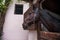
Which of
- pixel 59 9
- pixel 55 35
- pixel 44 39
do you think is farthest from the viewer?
pixel 59 9

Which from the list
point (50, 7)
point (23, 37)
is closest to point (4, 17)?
point (23, 37)

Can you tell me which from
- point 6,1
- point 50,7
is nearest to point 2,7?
point 6,1

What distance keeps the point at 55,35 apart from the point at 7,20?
14.4 ft

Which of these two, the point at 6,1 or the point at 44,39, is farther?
the point at 6,1

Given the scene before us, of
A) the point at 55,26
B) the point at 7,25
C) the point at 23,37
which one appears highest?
the point at 55,26

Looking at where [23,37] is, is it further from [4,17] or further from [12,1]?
[12,1]

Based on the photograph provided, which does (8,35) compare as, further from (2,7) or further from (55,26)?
(55,26)

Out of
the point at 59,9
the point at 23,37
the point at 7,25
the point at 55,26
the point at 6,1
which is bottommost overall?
the point at 23,37

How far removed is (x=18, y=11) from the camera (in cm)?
651

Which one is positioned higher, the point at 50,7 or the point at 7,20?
the point at 50,7

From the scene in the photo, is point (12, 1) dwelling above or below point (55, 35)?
above

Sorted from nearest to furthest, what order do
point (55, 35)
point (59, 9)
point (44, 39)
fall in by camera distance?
point (55, 35)
point (44, 39)
point (59, 9)

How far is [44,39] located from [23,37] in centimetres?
387

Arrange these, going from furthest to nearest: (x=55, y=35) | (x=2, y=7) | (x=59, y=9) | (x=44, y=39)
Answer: (x=2, y=7)
(x=59, y=9)
(x=44, y=39)
(x=55, y=35)
